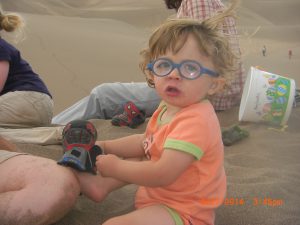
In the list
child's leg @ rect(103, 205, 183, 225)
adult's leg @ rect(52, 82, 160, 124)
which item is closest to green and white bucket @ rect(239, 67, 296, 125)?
adult's leg @ rect(52, 82, 160, 124)

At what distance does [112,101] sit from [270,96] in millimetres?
1145

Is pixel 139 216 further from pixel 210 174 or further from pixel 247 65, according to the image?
pixel 247 65

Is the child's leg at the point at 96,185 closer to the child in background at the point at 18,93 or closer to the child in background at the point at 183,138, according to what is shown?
the child in background at the point at 183,138

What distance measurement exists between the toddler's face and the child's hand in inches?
10.1

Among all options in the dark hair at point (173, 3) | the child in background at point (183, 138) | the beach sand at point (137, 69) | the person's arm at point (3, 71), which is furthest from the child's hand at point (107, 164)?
the dark hair at point (173, 3)

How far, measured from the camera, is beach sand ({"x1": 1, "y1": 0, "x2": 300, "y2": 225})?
1.85 meters

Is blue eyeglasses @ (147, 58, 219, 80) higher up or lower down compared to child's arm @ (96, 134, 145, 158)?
higher up

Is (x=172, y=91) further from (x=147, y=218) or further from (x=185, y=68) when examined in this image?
(x=147, y=218)

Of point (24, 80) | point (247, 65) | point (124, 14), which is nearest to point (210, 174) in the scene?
point (24, 80)

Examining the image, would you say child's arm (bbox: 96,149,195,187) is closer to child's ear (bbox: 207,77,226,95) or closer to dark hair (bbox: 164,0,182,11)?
child's ear (bbox: 207,77,226,95)

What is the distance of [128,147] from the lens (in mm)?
1840

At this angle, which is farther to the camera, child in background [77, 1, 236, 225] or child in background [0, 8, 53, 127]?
child in background [0, 8, 53, 127]

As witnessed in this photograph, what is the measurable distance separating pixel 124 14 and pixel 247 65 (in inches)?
243

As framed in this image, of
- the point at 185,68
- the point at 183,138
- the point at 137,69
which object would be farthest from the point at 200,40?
the point at 137,69
